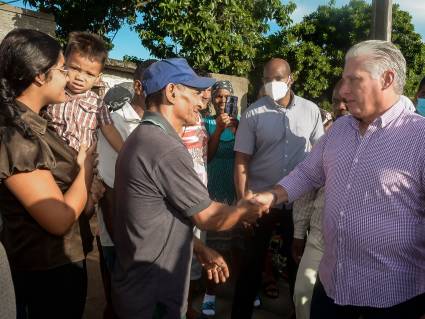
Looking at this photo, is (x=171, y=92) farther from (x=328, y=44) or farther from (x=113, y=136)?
(x=328, y=44)

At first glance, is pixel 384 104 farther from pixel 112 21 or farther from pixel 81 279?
pixel 112 21

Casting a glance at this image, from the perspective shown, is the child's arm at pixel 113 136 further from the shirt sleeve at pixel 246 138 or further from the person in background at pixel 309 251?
the person in background at pixel 309 251

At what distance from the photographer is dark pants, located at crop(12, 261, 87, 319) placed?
1.89 metres

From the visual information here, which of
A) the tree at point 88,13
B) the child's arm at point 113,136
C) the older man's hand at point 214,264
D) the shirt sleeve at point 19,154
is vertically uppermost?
the tree at point 88,13

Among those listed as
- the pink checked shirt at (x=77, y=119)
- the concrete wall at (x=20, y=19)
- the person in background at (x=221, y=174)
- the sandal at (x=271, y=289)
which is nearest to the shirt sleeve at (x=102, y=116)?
the pink checked shirt at (x=77, y=119)

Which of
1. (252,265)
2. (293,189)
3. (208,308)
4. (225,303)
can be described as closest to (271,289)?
(225,303)

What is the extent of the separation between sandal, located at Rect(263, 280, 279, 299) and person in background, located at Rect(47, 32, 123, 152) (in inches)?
91.3

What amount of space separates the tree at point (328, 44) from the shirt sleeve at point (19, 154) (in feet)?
69.0

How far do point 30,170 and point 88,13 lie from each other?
38.5ft

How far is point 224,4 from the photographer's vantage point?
12.5m

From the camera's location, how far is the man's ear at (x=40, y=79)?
1.87 m

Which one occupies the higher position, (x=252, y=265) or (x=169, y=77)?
(x=169, y=77)

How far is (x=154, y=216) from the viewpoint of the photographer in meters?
1.91

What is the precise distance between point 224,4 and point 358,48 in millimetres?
11175
